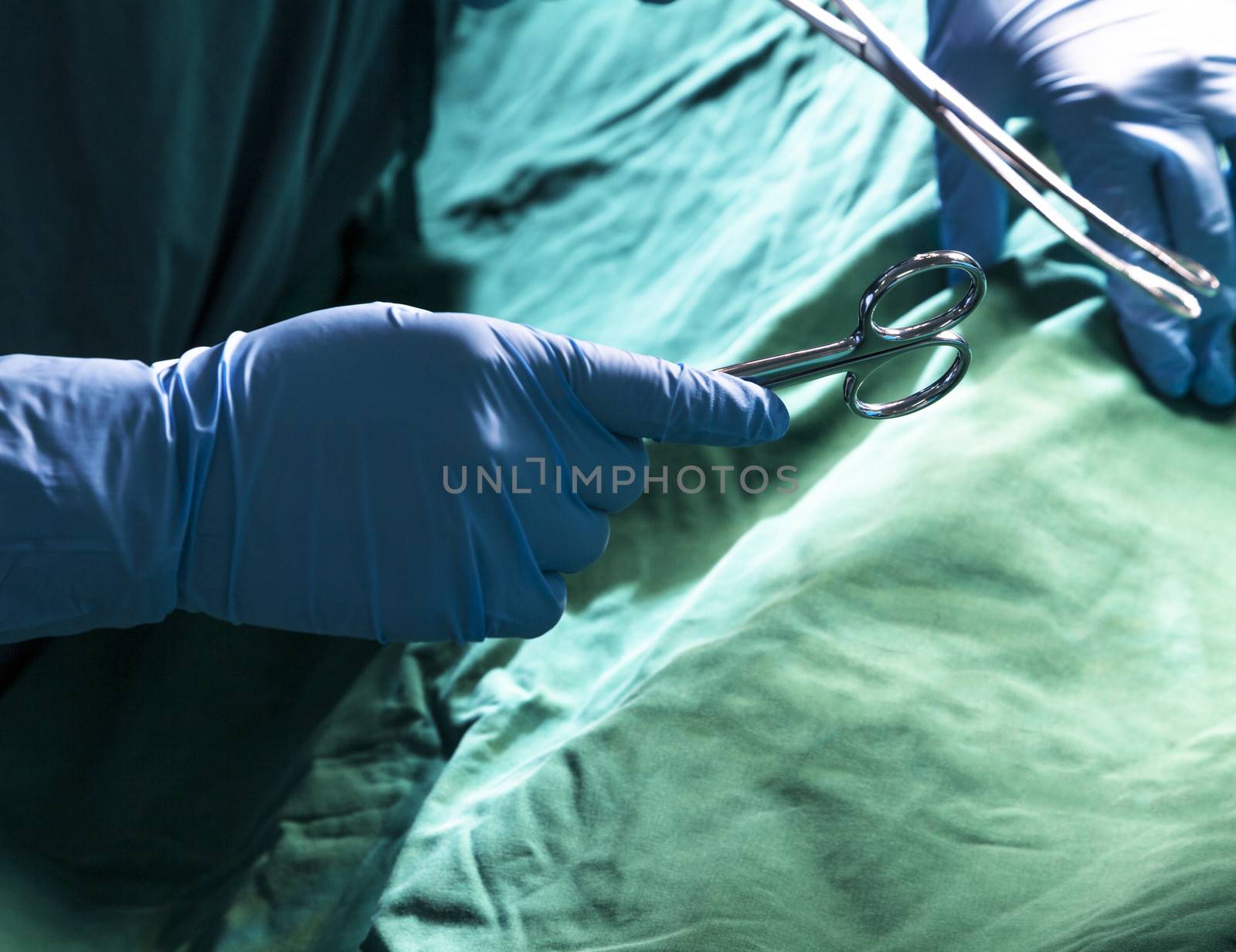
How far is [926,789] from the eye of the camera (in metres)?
0.93

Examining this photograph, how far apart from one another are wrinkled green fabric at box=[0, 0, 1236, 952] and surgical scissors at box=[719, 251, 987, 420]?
6.9 inches

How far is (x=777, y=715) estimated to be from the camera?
3.28 ft

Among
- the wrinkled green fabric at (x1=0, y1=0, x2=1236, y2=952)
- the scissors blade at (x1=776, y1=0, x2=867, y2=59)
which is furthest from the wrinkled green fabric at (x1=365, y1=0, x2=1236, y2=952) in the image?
the scissors blade at (x1=776, y1=0, x2=867, y2=59)

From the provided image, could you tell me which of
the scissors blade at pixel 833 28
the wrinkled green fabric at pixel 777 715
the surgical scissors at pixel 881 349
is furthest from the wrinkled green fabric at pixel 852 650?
the scissors blade at pixel 833 28

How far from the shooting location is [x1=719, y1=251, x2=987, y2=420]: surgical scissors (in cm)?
93

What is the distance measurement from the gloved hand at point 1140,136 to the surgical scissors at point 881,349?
16.8 inches

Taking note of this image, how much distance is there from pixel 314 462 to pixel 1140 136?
39.4 inches

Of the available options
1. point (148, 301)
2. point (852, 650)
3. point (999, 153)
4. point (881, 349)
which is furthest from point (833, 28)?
point (148, 301)

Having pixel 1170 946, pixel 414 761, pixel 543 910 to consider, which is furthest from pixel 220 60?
pixel 1170 946

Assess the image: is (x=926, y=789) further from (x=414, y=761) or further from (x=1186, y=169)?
(x=1186, y=169)

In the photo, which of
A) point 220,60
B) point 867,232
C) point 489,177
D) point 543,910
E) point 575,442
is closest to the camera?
point 543,910

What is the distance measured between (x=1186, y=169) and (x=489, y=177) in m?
0.97

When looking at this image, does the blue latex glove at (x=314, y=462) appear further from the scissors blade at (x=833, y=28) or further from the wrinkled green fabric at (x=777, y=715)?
the scissors blade at (x=833, y=28)

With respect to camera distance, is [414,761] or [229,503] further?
[414,761]
